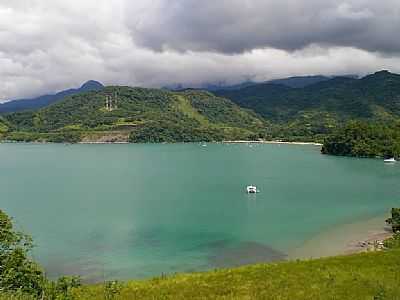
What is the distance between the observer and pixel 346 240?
49.8m

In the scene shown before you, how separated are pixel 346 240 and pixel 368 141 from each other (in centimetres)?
13397

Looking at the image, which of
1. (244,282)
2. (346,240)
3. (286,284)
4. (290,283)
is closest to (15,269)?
(244,282)

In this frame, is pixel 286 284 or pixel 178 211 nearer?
pixel 286 284

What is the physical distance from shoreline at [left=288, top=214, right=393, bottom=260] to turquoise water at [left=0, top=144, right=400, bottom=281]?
1.63 m

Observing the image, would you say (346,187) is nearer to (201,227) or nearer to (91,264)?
(201,227)

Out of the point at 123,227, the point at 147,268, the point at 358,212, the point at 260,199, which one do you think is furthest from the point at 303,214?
the point at 147,268

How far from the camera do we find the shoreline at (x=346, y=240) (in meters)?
44.6

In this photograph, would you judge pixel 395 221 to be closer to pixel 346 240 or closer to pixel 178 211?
pixel 346 240

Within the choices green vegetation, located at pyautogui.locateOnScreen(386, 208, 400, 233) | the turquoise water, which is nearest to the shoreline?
green vegetation, located at pyautogui.locateOnScreen(386, 208, 400, 233)

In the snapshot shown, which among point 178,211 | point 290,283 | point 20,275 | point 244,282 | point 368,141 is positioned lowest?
point 178,211

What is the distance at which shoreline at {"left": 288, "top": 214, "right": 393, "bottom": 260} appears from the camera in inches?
1754

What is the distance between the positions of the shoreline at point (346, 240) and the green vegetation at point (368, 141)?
377 ft

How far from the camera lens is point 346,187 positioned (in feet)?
322

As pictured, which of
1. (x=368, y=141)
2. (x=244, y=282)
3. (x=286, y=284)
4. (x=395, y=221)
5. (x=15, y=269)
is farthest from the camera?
(x=368, y=141)
